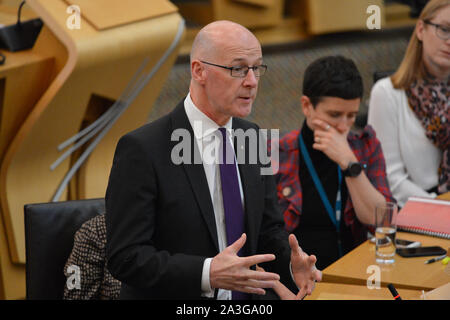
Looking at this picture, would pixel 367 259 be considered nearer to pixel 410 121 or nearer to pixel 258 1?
pixel 410 121

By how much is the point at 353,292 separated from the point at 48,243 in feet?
2.93

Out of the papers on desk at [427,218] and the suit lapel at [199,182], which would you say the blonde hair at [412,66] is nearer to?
the papers on desk at [427,218]

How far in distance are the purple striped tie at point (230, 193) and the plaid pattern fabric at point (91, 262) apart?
46 cm

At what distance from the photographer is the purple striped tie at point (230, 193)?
185cm

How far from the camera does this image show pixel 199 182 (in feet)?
5.92

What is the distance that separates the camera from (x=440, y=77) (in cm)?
303


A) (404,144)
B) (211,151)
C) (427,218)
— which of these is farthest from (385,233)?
(404,144)

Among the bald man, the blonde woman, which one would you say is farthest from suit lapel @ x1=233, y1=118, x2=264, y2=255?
the blonde woman

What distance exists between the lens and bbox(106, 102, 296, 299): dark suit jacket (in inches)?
67.4

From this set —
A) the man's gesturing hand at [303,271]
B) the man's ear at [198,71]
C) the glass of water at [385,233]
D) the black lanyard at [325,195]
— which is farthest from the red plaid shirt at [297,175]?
the man's ear at [198,71]

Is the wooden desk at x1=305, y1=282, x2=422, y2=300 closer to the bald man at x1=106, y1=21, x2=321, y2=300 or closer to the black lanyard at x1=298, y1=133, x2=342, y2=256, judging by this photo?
the bald man at x1=106, y1=21, x2=321, y2=300

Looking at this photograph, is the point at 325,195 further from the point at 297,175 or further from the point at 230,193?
the point at 230,193
